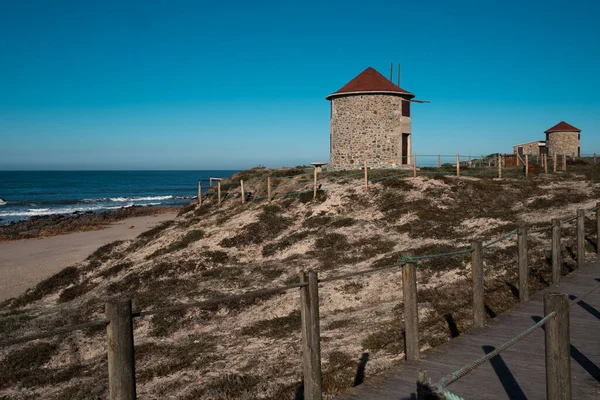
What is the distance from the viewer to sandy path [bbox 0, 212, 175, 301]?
71.5 feet

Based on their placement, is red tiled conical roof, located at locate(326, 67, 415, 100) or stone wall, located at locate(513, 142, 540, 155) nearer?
red tiled conical roof, located at locate(326, 67, 415, 100)

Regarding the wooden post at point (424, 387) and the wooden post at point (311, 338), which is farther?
the wooden post at point (311, 338)

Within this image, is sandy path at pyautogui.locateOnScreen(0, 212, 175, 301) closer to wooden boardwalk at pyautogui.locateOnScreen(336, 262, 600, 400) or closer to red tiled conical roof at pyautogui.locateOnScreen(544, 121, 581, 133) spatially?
wooden boardwalk at pyautogui.locateOnScreen(336, 262, 600, 400)

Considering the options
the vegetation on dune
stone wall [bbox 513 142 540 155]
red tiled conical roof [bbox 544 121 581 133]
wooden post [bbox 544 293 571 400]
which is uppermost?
red tiled conical roof [bbox 544 121 581 133]

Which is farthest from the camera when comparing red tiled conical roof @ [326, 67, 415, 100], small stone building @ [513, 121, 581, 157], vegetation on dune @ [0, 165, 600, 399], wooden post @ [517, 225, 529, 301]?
small stone building @ [513, 121, 581, 157]

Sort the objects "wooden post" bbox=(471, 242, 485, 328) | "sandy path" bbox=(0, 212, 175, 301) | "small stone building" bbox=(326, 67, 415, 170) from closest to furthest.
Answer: "wooden post" bbox=(471, 242, 485, 328) → "sandy path" bbox=(0, 212, 175, 301) → "small stone building" bbox=(326, 67, 415, 170)

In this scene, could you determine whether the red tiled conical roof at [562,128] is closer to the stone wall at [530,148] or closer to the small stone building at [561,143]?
the small stone building at [561,143]

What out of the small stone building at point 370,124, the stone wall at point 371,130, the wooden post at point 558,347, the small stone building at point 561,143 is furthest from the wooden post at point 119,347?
the small stone building at point 561,143

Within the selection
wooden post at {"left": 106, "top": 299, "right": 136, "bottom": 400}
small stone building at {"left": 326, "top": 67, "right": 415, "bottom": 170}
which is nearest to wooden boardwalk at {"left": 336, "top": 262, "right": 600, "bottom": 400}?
wooden post at {"left": 106, "top": 299, "right": 136, "bottom": 400}

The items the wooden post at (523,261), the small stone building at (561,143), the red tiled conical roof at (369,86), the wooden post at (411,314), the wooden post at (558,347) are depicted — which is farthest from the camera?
the small stone building at (561,143)

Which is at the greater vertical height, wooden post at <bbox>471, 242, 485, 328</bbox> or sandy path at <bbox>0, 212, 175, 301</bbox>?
wooden post at <bbox>471, 242, 485, 328</bbox>

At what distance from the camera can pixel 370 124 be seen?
3244 cm

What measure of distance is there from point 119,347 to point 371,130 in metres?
29.6

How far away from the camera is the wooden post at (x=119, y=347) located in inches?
155
